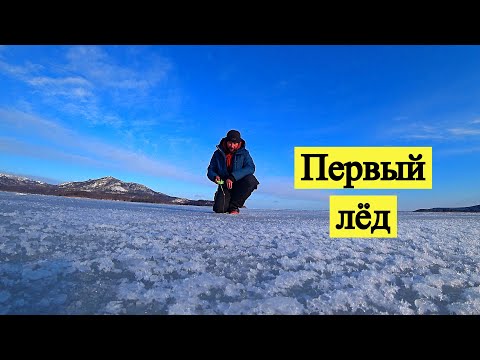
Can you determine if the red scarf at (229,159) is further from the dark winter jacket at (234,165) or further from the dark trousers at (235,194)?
the dark trousers at (235,194)

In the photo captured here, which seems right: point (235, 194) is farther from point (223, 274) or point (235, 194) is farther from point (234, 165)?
point (223, 274)

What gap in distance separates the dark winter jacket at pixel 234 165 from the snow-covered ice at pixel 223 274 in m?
3.65

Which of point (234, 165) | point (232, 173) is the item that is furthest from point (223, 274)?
point (234, 165)

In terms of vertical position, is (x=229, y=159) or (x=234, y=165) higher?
(x=229, y=159)

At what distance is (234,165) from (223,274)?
4.78 m

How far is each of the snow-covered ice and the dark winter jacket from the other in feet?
12.0

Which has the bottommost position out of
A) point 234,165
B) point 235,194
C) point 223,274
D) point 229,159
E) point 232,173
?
point 223,274

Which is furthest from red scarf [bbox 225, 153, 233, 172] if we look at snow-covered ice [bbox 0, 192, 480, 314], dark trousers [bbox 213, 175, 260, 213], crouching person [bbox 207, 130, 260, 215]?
snow-covered ice [bbox 0, 192, 480, 314]

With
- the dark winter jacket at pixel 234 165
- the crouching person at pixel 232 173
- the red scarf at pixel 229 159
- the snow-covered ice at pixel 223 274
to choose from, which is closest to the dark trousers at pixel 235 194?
the crouching person at pixel 232 173

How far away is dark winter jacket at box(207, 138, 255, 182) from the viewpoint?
6527 millimetres

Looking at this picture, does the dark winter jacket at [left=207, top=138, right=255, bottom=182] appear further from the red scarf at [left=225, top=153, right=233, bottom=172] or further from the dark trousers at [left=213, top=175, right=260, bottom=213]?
the dark trousers at [left=213, top=175, right=260, bottom=213]

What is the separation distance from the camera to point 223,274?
6.10 feet

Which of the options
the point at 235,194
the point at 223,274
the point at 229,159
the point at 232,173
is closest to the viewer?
the point at 223,274

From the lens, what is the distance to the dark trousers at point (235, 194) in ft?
22.0
